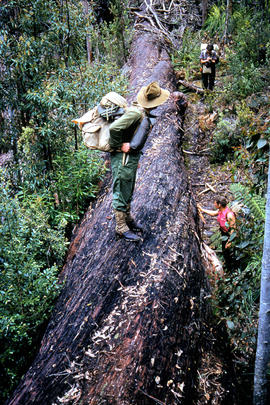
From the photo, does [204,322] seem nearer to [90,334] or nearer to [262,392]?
[262,392]

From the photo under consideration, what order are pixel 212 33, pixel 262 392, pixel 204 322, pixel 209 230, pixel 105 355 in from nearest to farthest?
1. pixel 262 392
2. pixel 105 355
3. pixel 204 322
4. pixel 209 230
5. pixel 212 33

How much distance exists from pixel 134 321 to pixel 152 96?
3.07m

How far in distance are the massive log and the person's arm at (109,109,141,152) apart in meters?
1.42

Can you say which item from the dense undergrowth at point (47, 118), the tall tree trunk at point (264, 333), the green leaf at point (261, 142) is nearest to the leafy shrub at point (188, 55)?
the dense undergrowth at point (47, 118)

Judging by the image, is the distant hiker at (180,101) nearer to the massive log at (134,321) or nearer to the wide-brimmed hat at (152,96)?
the massive log at (134,321)

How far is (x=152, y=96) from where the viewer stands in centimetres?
438

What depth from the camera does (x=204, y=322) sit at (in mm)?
3850

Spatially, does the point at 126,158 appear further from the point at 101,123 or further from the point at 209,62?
the point at 209,62

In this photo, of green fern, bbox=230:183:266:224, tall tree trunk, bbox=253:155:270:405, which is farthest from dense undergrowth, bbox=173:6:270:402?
tall tree trunk, bbox=253:155:270:405

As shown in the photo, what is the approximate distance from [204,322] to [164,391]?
1.20 metres

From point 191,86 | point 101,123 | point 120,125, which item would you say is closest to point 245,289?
point 120,125

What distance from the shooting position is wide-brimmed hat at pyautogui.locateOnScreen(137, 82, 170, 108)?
4336mm

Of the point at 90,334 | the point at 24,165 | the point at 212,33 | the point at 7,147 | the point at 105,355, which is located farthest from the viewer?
the point at 212,33

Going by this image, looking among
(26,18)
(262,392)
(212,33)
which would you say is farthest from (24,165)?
(212,33)
